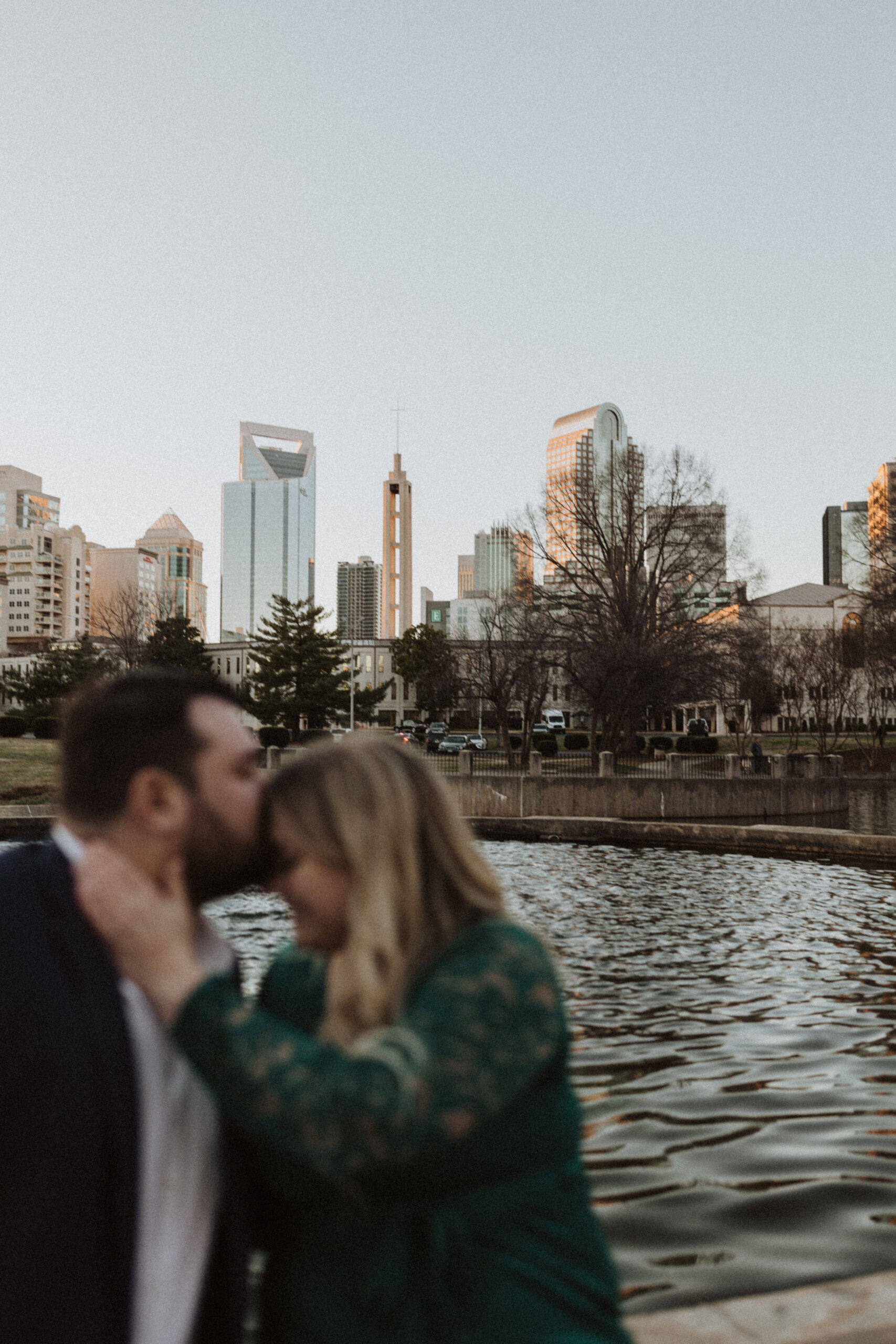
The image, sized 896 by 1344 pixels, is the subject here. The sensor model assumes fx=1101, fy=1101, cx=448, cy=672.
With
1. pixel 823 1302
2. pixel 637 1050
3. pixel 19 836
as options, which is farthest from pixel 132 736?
pixel 19 836

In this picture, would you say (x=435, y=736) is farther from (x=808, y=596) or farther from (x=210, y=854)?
(x=210, y=854)

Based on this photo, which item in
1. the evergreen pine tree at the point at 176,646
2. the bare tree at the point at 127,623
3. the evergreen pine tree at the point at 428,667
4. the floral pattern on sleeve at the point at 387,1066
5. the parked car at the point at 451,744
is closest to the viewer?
the floral pattern on sleeve at the point at 387,1066

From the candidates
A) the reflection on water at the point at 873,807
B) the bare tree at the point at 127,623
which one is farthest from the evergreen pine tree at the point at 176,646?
the reflection on water at the point at 873,807

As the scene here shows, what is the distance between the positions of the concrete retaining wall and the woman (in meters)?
26.3

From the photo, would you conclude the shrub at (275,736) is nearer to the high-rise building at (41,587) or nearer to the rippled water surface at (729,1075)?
the rippled water surface at (729,1075)

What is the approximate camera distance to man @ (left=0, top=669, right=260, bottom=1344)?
151 centimetres

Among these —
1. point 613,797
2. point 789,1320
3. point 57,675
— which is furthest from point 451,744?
point 789,1320

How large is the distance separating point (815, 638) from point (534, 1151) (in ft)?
228

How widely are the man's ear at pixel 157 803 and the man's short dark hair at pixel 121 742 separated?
0.01 meters

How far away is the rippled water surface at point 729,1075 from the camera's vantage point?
4.93 metres

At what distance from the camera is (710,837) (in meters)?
22.5

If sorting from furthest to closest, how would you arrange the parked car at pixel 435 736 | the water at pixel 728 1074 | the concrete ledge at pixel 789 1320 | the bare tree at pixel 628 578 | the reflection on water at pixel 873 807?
the parked car at pixel 435 736 → the bare tree at pixel 628 578 → the reflection on water at pixel 873 807 → the water at pixel 728 1074 → the concrete ledge at pixel 789 1320

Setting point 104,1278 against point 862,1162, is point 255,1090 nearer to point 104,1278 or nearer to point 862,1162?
point 104,1278

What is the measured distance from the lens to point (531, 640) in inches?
1495
